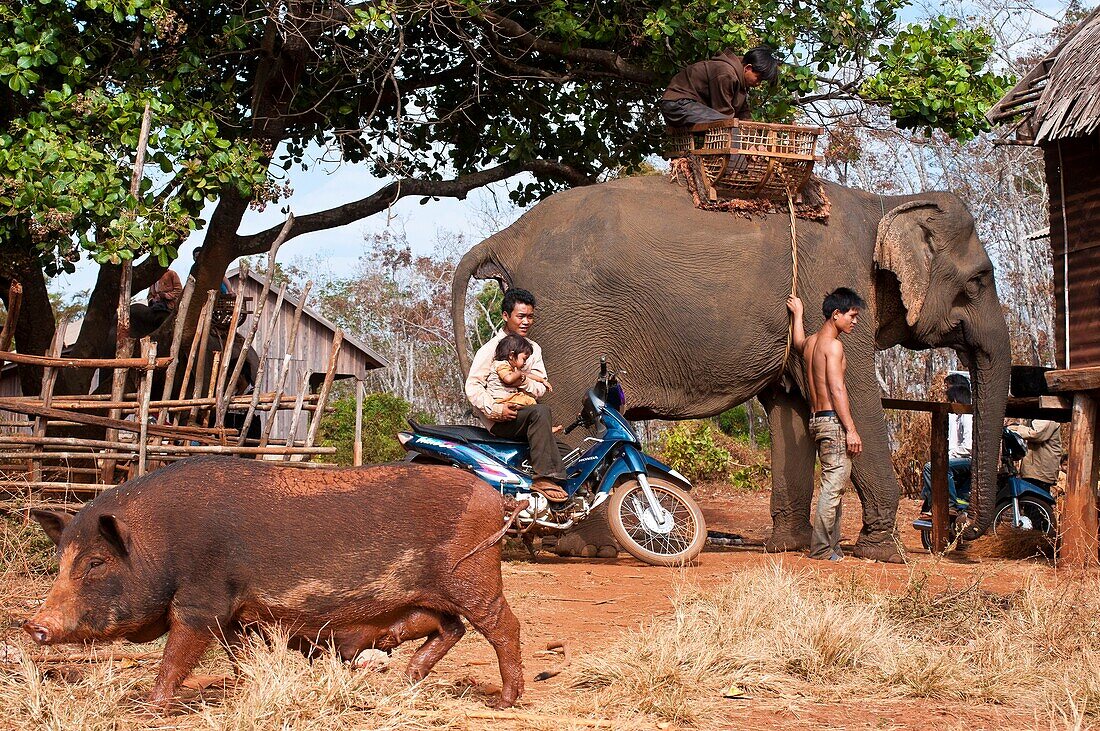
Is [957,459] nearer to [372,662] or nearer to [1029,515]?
[1029,515]

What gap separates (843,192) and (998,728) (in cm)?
681

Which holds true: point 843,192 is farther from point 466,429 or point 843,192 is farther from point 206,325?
point 206,325

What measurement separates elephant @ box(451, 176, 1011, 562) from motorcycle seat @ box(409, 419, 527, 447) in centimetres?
115

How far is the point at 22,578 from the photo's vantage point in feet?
24.5

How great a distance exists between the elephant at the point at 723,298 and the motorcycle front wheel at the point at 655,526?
43.7 inches

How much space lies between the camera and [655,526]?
909 centimetres

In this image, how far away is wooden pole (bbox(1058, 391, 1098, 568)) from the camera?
30.0ft

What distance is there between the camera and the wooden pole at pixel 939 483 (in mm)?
10969

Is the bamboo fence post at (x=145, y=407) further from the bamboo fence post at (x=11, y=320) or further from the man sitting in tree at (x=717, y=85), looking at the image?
the man sitting in tree at (x=717, y=85)

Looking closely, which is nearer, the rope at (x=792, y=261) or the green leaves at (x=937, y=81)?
the rope at (x=792, y=261)

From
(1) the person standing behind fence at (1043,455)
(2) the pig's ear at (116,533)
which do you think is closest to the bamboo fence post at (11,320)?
(2) the pig's ear at (116,533)

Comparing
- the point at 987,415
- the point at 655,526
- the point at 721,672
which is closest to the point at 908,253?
the point at 987,415

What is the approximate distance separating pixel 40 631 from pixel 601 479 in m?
5.22

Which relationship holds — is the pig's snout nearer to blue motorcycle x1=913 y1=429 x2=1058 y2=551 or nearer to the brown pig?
the brown pig
